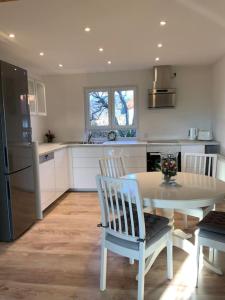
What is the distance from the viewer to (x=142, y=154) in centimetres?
466

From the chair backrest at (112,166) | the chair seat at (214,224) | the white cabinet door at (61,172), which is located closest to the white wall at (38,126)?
the white cabinet door at (61,172)

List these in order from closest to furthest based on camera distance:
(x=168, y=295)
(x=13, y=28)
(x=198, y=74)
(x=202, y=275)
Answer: (x=168, y=295), (x=202, y=275), (x=13, y=28), (x=198, y=74)

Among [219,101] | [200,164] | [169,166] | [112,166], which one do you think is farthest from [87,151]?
[169,166]

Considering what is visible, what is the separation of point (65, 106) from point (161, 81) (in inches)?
79.2

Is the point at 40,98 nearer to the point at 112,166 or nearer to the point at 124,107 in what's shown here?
the point at 124,107

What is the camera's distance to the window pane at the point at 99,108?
536 cm

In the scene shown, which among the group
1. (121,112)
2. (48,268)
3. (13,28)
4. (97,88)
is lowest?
(48,268)

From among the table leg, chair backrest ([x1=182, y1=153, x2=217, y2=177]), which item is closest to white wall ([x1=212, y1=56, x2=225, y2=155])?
chair backrest ([x1=182, y1=153, x2=217, y2=177])

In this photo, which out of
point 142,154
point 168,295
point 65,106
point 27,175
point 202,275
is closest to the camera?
point 168,295

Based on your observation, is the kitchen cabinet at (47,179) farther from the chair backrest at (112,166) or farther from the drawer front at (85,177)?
the chair backrest at (112,166)

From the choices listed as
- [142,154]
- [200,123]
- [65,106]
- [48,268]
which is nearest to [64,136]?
[65,106]

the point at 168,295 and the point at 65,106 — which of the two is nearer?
the point at 168,295

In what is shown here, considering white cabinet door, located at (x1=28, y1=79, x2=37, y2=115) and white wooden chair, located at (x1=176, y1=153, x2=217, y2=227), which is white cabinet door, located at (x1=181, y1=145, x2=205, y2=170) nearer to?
white wooden chair, located at (x1=176, y1=153, x2=217, y2=227)

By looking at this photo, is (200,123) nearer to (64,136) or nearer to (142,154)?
(142,154)
